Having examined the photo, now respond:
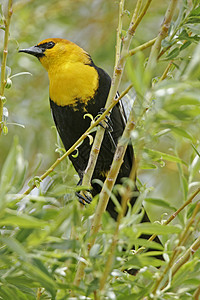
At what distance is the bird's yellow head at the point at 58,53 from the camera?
234 cm

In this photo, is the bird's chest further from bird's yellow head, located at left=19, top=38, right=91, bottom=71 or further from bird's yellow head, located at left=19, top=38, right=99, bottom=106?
bird's yellow head, located at left=19, top=38, right=91, bottom=71

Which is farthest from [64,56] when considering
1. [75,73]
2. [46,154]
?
[46,154]

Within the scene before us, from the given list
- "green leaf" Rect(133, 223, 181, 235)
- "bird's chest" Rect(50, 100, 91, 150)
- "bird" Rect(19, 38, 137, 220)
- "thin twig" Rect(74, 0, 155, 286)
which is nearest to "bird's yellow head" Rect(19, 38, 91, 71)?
"bird" Rect(19, 38, 137, 220)

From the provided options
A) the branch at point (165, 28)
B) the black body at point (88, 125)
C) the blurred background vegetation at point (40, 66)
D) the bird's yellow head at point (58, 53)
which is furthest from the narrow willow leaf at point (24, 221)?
the blurred background vegetation at point (40, 66)

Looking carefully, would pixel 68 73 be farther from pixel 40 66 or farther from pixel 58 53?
pixel 40 66

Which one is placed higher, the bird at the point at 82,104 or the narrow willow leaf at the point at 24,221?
the narrow willow leaf at the point at 24,221

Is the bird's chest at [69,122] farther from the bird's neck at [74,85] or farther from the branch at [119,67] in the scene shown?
the branch at [119,67]

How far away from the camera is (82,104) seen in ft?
7.02

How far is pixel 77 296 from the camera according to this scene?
2.95ft

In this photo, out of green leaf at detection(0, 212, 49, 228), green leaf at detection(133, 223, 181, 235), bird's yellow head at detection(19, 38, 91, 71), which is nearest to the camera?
green leaf at detection(0, 212, 49, 228)

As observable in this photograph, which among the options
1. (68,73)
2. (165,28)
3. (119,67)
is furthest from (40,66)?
(165,28)

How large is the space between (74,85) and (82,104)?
9cm

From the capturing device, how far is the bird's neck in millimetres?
2125

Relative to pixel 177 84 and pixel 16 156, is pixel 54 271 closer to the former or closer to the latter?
pixel 16 156
